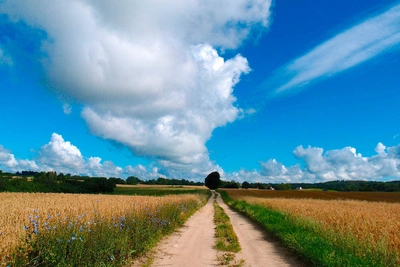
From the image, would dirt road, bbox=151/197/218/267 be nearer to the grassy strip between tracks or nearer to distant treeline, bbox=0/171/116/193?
the grassy strip between tracks

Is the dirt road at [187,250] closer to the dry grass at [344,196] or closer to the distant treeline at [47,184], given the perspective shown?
the distant treeline at [47,184]

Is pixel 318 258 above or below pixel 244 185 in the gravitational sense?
below

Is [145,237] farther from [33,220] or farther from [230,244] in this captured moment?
[33,220]

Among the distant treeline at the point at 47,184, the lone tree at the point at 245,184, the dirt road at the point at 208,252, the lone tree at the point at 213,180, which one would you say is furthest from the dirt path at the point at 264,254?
the lone tree at the point at 245,184

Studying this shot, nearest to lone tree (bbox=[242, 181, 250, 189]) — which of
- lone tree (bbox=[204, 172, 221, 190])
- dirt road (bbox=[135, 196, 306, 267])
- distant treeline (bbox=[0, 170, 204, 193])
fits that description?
lone tree (bbox=[204, 172, 221, 190])

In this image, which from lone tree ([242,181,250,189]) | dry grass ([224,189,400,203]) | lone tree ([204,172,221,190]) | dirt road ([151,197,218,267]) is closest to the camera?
dirt road ([151,197,218,267])

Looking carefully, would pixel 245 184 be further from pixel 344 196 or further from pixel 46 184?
pixel 46 184

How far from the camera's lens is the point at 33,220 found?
677 cm

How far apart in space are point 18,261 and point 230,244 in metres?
7.80

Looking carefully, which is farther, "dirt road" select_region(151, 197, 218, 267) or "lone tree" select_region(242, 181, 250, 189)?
"lone tree" select_region(242, 181, 250, 189)

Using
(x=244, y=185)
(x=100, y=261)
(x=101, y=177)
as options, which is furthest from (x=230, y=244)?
(x=244, y=185)

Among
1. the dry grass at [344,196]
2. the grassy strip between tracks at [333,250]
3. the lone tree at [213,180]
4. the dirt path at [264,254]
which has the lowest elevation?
the dirt path at [264,254]

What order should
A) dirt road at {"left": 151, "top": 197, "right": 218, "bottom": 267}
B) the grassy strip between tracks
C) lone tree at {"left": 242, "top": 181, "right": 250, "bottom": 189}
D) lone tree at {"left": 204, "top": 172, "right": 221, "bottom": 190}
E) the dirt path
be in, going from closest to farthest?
the grassy strip between tracks, dirt road at {"left": 151, "top": 197, "right": 218, "bottom": 267}, the dirt path, lone tree at {"left": 204, "top": 172, "right": 221, "bottom": 190}, lone tree at {"left": 242, "top": 181, "right": 250, "bottom": 189}

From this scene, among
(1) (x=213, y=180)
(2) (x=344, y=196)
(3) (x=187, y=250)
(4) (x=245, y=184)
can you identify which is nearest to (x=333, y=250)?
(3) (x=187, y=250)
